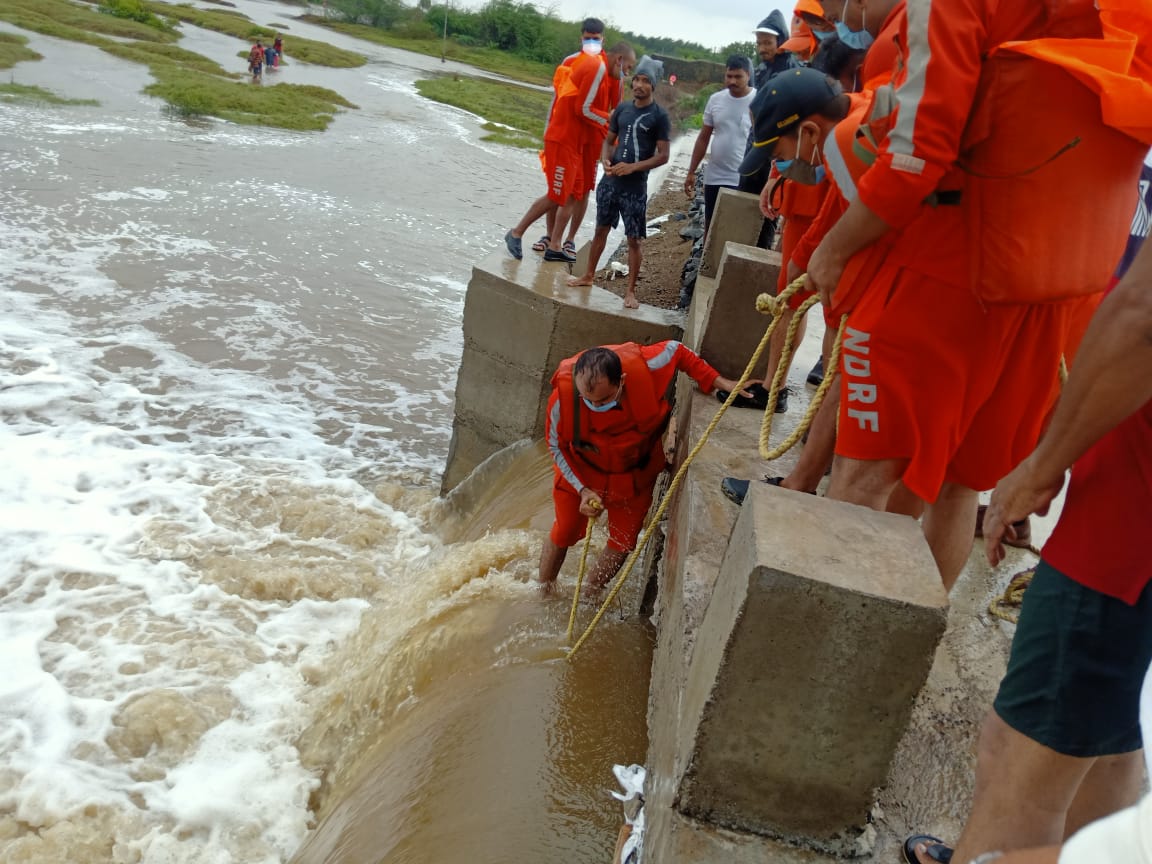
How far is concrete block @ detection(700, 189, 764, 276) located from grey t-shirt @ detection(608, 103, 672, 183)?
27.8 inches

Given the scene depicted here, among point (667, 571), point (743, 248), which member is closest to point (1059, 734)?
point (667, 571)

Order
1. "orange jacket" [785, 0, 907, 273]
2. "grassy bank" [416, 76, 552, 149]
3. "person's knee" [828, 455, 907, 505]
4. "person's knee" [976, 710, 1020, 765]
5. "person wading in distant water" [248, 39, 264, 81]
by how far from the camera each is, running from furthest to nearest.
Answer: "grassy bank" [416, 76, 552, 149] → "person wading in distant water" [248, 39, 264, 81] → "orange jacket" [785, 0, 907, 273] → "person's knee" [828, 455, 907, 505] → "person's knee" [976, 710, 1020, 765]

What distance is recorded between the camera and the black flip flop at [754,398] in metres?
4.65

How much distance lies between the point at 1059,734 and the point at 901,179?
143cm

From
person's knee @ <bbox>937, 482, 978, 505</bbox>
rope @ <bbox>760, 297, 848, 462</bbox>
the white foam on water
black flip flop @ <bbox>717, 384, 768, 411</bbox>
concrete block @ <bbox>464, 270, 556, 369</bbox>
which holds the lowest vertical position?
the white foam on water

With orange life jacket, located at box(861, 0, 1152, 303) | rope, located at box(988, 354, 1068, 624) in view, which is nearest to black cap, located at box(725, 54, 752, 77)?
rope, located at box(988, 354, 1068, 624)

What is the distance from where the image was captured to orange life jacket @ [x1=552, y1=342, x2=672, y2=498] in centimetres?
452

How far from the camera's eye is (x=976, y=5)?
7.44ft

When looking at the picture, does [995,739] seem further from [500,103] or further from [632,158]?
[500,103]

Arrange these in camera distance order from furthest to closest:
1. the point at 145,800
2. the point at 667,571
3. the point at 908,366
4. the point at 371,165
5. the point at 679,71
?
the point at 679,71
the point at 371,165
the point at 145,800
the point at 667,571
the point at 908,366

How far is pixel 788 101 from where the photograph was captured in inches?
142

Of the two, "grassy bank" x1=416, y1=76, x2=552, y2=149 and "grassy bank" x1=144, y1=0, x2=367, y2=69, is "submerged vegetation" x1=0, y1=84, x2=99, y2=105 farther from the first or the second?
"grassy bank" x1=144, y1=0, x2=367, y2=69

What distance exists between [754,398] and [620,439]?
2.45 ft

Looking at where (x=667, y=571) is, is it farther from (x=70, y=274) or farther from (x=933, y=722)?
(x=70, y=274)
